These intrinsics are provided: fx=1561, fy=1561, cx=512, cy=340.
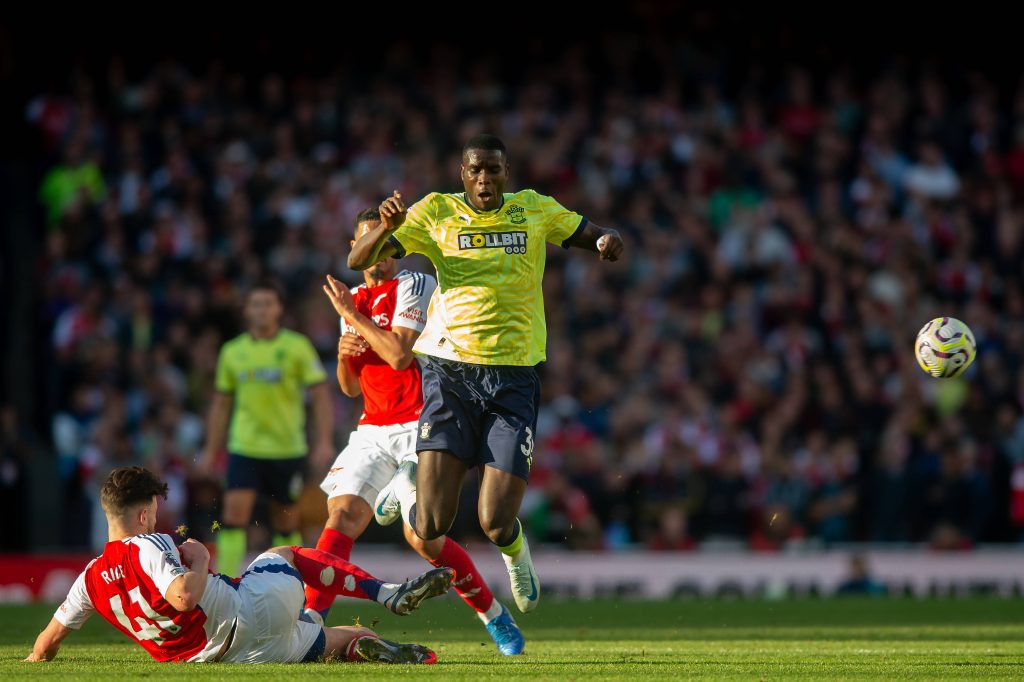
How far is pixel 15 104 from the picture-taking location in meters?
21.1

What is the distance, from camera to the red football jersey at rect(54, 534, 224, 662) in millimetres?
7121

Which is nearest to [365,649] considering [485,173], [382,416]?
[382,416]

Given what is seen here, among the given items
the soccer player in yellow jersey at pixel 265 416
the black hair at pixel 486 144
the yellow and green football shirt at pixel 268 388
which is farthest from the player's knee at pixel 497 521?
the yellow and green football shirt at pixel 268 388

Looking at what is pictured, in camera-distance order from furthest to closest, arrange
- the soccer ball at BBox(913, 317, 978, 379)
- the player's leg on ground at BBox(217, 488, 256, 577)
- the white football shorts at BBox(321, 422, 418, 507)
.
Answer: the player's leg on ground at BBox(217, 488, 256, 577), the soccer ball at BBox(913, 317, 978, 379), the white football shorts at BBox(321, 422, 418, 507)

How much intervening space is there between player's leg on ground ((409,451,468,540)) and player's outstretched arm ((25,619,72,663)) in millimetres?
1892

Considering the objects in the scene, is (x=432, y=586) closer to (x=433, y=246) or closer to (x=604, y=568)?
(x=433, y=246)

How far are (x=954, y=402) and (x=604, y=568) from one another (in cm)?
510

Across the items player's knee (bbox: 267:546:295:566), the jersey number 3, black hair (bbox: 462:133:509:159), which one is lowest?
the jersey number 3

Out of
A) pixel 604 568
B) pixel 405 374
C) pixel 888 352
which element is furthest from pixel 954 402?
pixel 405 374

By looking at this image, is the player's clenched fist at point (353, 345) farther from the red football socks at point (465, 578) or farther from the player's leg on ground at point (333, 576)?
the player's leg on ground at point (333, 576)

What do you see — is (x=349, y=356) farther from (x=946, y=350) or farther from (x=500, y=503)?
(x=946, y=350)

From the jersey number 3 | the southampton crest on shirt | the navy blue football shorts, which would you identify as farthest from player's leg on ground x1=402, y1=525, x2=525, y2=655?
the southampton crest on shirt

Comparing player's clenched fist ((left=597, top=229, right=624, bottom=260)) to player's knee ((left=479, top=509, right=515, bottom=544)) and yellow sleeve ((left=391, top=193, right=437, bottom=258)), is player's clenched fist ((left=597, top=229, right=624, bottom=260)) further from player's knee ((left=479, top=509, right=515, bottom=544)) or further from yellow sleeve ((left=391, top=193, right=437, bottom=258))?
player's knee ((left=479, top=509, right=515, bottom=544))

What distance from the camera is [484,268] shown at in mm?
8312
